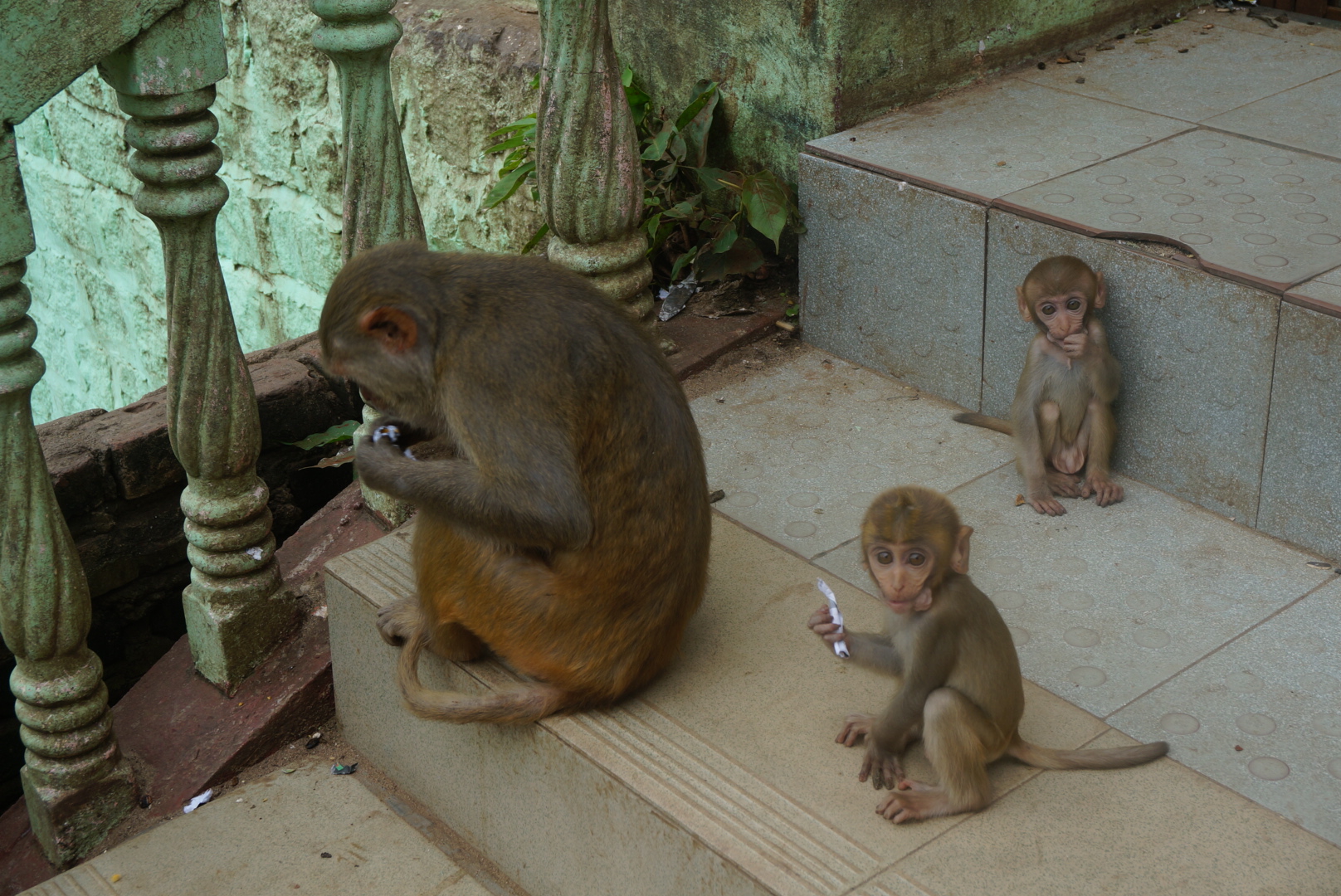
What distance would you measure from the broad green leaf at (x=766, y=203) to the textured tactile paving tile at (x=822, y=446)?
0.45 metres

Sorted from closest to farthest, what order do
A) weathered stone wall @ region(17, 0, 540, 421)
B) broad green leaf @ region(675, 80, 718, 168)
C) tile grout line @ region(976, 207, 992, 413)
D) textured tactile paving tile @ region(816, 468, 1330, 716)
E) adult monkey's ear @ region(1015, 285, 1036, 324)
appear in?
textured tactile paving tile @ region(816, 468, 1330, 716) < adult monkey's ear @ region(1015, 285, 1036, 324) < tile grout line @ region(976, 207, 992, 413) < broad green leaf @ region(675, 80, 718, 168) < weathered stone wall @ region(17, 0, 540, 421)

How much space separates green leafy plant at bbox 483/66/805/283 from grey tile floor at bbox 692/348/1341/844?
0.46 meters

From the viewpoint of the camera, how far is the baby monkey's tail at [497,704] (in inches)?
110

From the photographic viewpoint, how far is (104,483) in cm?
411

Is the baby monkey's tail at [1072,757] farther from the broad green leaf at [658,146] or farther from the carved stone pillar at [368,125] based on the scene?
the broad green leaf at [658,146]

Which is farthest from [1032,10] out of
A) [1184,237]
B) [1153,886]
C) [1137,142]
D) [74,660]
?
[74,660]

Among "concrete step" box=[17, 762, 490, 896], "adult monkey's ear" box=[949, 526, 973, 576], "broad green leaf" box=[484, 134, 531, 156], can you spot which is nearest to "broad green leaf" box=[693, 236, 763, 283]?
"broad green leaf" box=[484, 134, 531, 156]

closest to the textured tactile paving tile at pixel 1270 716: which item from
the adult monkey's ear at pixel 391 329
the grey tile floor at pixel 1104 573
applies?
the grey tile floor at pixel 1104 573

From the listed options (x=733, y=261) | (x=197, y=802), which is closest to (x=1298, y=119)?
(x=733, y=261)

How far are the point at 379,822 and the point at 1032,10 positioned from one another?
341 centimetres

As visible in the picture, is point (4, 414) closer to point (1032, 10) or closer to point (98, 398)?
point (1032, 10)

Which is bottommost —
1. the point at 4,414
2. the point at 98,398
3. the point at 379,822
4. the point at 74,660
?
the point at 98,398

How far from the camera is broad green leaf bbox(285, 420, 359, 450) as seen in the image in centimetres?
439

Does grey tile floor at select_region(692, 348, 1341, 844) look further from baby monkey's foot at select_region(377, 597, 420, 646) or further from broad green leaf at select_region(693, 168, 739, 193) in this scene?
baby monkey's foot at select_region(377, 597, 420, 646)
